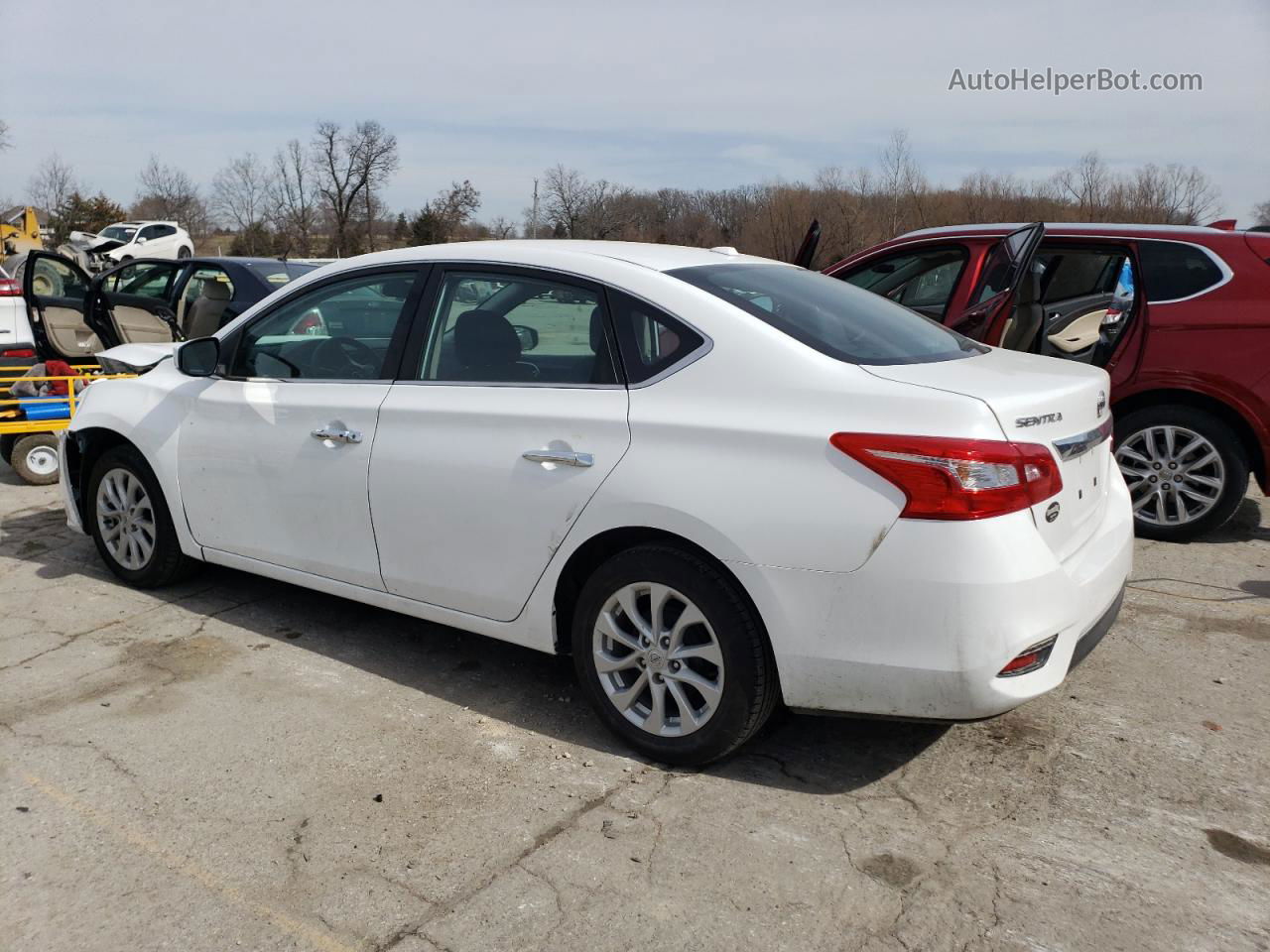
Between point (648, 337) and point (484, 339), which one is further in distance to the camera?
point (484, 339)

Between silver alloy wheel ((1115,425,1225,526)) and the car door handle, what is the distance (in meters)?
4.23

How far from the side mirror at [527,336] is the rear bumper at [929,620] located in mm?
1195

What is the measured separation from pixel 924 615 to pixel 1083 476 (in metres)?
Answer: 0.84

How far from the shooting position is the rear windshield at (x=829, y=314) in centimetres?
332

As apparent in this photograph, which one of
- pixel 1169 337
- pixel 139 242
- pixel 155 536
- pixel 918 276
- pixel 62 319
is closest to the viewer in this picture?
pixel 155 536

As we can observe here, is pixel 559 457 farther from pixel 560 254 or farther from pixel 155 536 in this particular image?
pixel 155 536

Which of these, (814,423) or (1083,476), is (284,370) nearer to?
(814,423)

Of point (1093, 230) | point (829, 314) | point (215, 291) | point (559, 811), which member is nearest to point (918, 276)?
point (1093, 230)

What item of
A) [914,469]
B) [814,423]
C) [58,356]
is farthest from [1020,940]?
[58,356]

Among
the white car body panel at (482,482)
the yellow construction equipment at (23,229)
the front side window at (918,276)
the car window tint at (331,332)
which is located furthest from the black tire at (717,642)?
the yellow construction equipment at (23,229)

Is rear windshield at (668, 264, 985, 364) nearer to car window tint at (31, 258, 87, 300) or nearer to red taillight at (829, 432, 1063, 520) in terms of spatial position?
red taillight at (829, 432, 1063, 520)

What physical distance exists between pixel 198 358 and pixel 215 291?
16.1 ft

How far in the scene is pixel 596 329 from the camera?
3.55 meters

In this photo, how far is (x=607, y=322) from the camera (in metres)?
3.52
